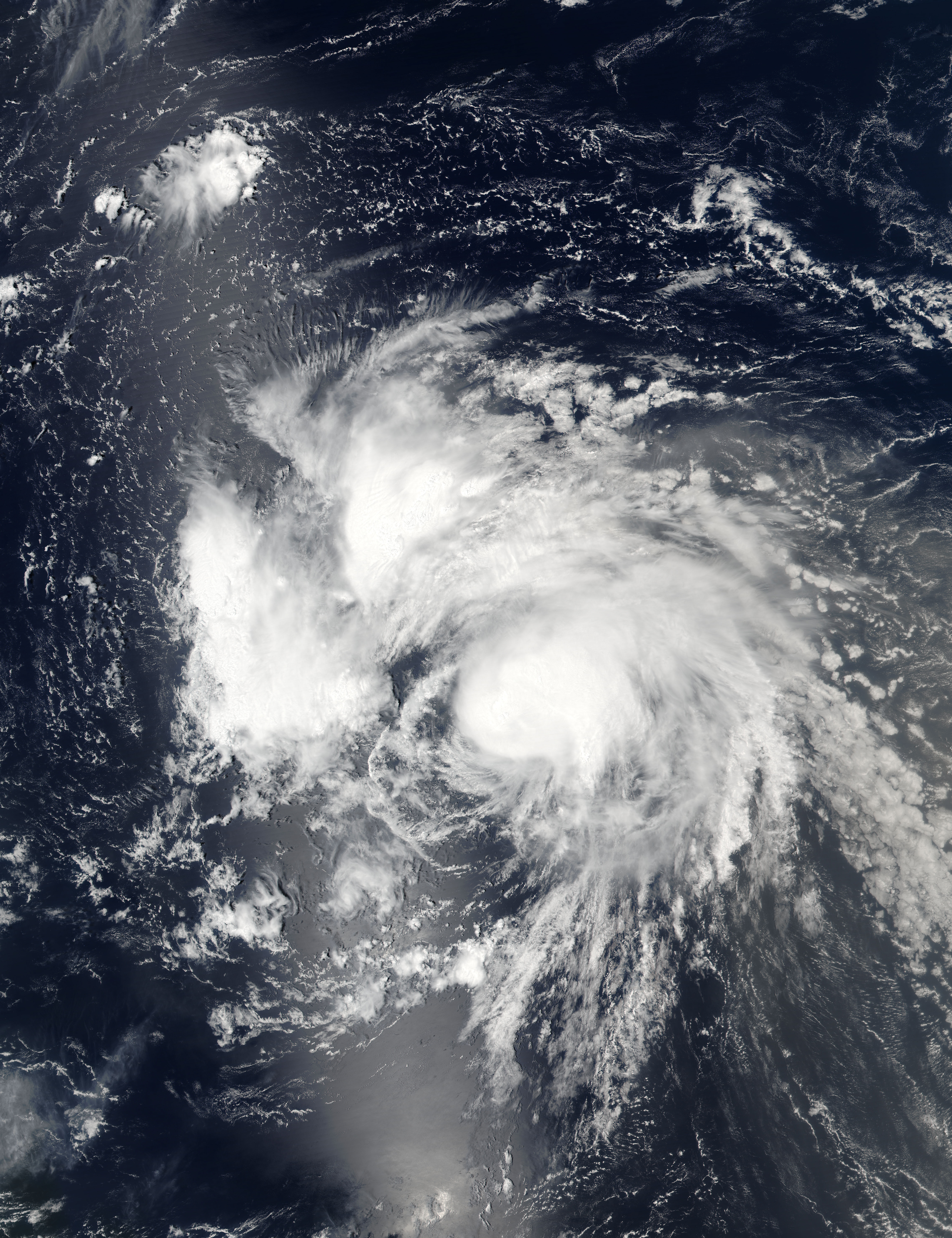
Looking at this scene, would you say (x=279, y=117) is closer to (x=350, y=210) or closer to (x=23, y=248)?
(x=350, y=210)

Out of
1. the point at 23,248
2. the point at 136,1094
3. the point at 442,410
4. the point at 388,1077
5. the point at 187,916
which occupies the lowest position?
the point at 388,1077

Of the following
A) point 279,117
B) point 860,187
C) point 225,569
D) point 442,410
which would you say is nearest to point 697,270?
point 860,187

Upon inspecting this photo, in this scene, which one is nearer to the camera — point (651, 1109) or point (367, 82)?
point (651, 1109)

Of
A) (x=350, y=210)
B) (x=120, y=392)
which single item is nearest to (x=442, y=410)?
(x=350, y=210)

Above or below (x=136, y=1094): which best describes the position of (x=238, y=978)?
above

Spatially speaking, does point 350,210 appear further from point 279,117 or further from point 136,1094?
point 136,1094

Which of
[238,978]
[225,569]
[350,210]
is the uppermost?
[350,210]
